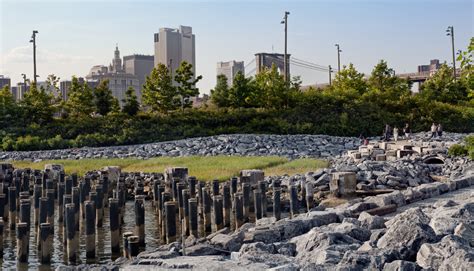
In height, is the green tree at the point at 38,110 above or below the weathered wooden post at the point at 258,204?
above

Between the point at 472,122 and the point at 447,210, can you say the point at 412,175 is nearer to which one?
the point at 447,210

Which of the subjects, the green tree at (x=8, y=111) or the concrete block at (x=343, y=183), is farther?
the green tree at (x=8, y=111)

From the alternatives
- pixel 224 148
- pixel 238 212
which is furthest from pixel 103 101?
pixel 238 212

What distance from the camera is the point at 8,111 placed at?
165ft

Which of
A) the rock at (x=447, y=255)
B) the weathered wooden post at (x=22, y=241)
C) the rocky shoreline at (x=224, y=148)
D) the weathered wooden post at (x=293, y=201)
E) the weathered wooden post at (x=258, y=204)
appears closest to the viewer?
the rock at (x=447, y=255)

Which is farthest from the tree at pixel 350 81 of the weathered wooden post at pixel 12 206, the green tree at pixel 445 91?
the weathered wooden post at pixel 12 206

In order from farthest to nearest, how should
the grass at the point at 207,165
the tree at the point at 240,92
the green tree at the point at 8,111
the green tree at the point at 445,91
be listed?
the green tree at the point at 445,91
the tree at the point at 240,92
the green tree at the point at 8,111
the grass at the point at 207,165

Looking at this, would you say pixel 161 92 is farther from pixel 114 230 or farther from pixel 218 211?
pixel 114 230

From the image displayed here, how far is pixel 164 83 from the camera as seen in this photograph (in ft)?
177

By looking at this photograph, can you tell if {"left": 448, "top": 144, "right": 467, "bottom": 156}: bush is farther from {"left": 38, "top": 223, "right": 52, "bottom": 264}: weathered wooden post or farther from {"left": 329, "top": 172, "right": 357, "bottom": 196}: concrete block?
{"left": 38, "top": 223, "right": 52, "bottom": 264}: weathered wooden post

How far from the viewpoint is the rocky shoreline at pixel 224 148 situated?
39.8m

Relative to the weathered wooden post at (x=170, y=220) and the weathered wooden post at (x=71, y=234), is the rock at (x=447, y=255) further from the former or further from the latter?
the weathered wooden post at (x=71, y=234)

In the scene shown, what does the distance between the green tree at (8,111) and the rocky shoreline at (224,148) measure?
7084 mm

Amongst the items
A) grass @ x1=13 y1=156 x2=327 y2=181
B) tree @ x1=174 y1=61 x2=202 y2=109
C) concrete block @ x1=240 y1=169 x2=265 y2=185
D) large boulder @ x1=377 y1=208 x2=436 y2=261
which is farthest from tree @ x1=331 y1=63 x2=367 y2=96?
large boulder @ x1=377 y1=208 x2=436 y2=261
